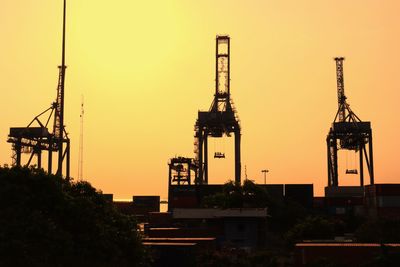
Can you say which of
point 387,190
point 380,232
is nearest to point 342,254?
point 380,232

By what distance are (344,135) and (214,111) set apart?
91.3 ft

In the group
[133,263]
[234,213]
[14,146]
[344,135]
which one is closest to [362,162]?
[344,135]

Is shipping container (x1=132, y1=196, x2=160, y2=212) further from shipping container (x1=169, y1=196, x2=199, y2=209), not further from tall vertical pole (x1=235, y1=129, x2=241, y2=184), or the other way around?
tall vertical pole (x1=235, y1=129, x2=241, y2=184)

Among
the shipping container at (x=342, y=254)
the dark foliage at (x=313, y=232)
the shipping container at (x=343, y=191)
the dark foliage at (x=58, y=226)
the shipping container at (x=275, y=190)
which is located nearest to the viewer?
the dark foliage at (x=58, y=226)

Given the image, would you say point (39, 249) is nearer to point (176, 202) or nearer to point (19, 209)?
point (19, 209)

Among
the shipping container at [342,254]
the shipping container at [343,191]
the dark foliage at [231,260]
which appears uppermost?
the shipping container at [343,191]

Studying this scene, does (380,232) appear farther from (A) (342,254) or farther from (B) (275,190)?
(B) (275,190)

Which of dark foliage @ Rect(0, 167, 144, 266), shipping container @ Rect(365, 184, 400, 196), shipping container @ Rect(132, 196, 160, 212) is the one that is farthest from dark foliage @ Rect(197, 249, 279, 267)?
shipping container @ Rect(132, 196, 160, 212)

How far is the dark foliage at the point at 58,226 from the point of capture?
27.7m

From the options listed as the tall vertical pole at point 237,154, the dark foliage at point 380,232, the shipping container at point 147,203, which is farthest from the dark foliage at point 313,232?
the shipping container at point 147,203

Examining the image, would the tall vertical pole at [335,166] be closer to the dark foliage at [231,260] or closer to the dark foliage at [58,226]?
the dark foliage at [231,260]

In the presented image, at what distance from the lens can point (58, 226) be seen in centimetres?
3036

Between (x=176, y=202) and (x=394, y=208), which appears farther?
(x=176, y=202)

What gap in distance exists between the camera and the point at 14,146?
12812cm
